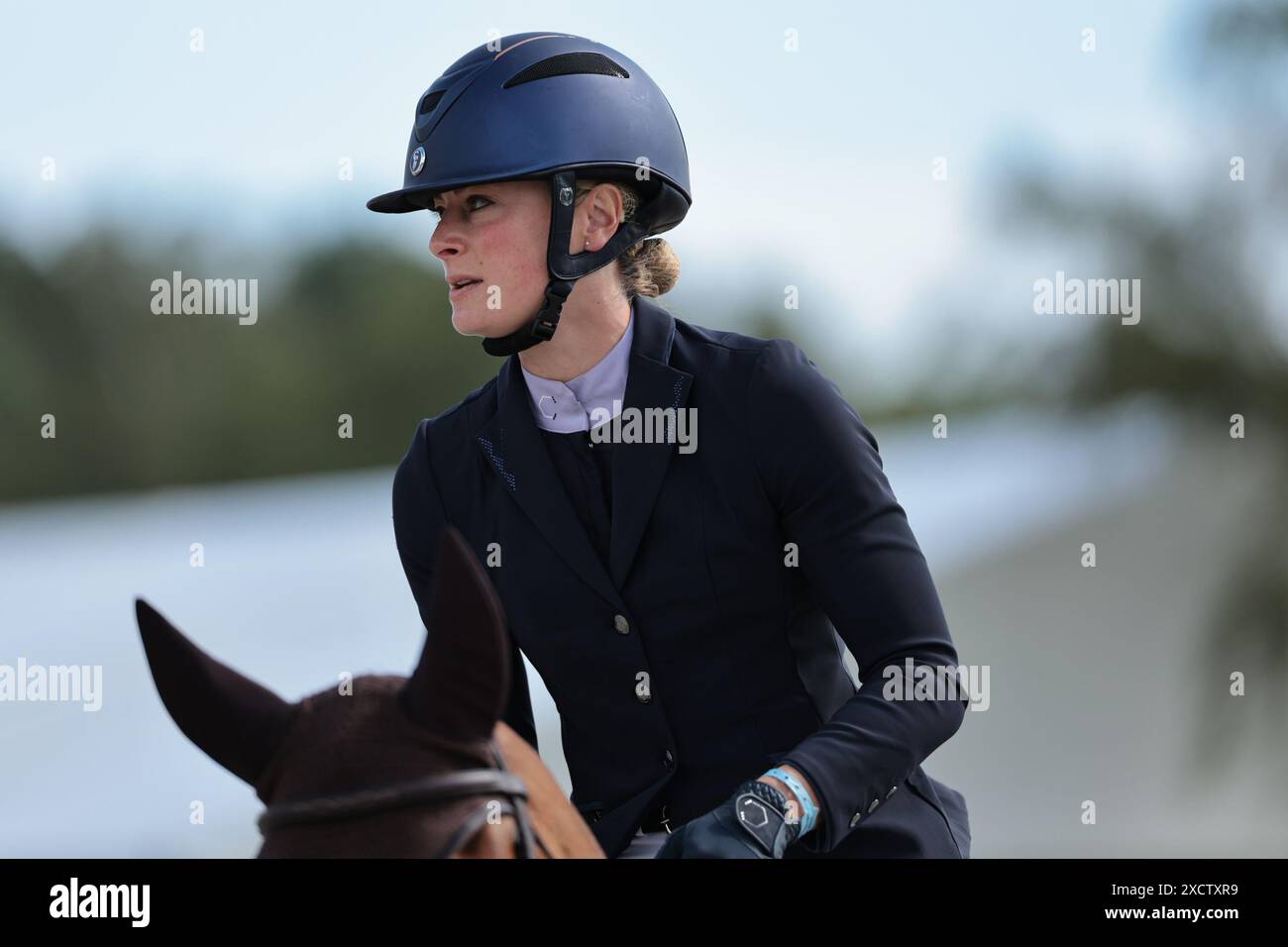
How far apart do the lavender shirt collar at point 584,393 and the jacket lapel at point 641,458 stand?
0.14 ft

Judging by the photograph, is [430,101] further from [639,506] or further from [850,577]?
[850,577]

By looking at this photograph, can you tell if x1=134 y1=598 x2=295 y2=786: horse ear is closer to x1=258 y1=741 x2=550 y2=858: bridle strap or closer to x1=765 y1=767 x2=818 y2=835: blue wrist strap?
x1=258 y1=741 x2=550 y2=858: bridle strap

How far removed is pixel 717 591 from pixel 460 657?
1039 millimetres

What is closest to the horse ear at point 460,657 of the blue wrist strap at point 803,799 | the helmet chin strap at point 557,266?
the blue wrist strap at point 803,799

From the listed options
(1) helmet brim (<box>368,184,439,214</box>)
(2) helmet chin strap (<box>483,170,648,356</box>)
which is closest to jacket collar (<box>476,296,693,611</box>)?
(2) helmet chin strap (<box>483,170,648,356</box>)

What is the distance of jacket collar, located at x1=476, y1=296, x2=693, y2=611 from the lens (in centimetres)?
260

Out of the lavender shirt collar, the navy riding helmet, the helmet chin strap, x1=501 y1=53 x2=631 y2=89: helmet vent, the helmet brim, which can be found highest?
x1=501 y1=53 x2=631 y2=89: helmet vent

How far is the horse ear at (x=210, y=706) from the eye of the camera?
5.62 feet

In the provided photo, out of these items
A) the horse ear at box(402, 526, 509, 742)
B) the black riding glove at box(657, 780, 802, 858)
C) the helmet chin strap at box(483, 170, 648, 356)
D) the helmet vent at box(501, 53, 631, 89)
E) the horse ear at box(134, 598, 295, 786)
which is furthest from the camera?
the helmet vent at box(501, 53, 631, 89)

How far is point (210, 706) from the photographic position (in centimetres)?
172

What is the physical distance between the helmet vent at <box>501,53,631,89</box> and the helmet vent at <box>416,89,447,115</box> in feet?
0.47
